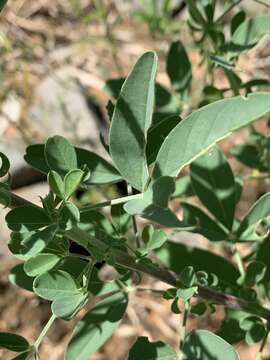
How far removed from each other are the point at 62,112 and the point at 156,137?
2032 mm

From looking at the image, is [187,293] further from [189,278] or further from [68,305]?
[68,305]

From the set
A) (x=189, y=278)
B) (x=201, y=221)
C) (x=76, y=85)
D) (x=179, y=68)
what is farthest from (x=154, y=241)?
(x=76, y=85)

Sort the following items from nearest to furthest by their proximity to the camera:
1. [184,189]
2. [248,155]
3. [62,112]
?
[184,189] → [248,155] → [62,112]

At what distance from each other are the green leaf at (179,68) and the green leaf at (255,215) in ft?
1.33

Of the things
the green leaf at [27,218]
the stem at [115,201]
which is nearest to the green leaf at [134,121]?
the stem at [115,201]

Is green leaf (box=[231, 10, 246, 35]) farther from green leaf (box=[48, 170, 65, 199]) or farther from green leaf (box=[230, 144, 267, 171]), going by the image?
green leaf (box=[48, 170, 65, 199])

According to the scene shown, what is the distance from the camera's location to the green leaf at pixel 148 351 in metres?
1.09

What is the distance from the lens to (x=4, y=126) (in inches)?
132

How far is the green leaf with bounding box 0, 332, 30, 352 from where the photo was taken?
100cm

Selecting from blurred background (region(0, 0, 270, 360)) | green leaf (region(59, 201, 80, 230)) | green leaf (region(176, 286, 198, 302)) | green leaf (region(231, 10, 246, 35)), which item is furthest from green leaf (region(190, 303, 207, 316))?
blurred background (region(0, 0, 270, 360))

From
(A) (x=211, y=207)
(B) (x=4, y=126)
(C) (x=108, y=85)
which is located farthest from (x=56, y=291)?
(B) (x=4, y=126)

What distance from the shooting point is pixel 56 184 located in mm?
870

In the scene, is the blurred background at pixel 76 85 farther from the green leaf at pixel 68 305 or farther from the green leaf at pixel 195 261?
the green leaf at pixel 68 305

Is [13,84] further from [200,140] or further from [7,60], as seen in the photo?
[200,140]
